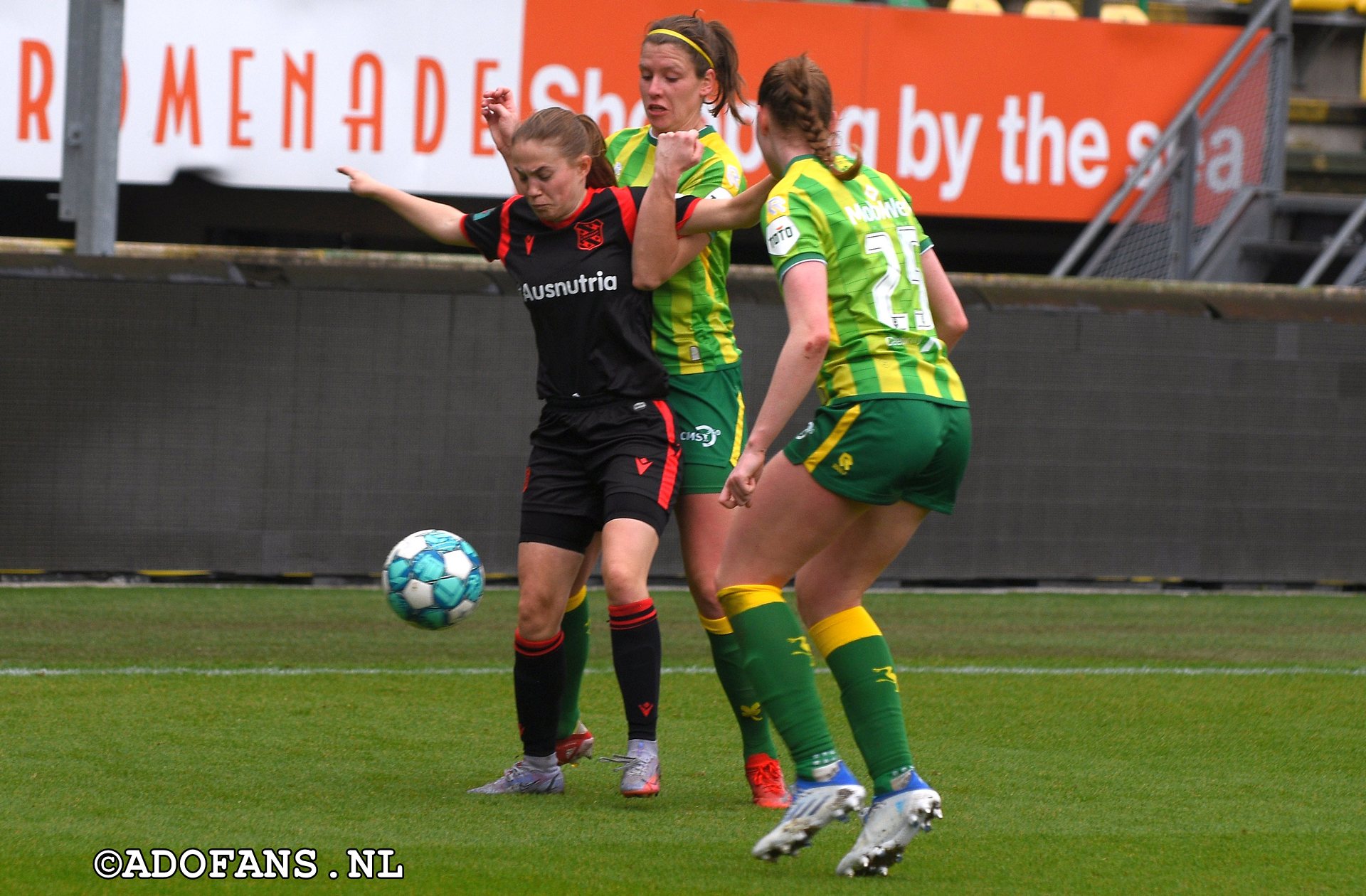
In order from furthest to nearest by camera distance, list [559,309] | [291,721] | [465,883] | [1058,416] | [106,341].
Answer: [1058,416]
[106,341]
[291,721]
[559,309]
[465,883]

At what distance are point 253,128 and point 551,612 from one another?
903 centimetres

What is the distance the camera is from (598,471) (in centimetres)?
500

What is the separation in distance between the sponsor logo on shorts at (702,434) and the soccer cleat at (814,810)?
129 cm

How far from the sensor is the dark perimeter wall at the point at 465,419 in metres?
9.91

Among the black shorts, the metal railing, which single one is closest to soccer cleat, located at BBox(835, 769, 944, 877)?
the black shorts

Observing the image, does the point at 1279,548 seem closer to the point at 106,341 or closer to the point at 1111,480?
the point at 1111,480

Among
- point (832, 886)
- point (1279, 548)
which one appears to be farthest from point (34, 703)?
point (1279, 548)

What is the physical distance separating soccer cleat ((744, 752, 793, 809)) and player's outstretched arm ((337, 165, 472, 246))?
68.0 inches

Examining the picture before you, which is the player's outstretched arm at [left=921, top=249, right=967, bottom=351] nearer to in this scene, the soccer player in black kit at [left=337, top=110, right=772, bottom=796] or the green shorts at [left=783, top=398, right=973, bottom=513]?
the green shorts at [left=783, top=398, right=973, bottom=513]

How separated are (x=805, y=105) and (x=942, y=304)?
73cm

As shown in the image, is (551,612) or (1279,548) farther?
(1279,548)

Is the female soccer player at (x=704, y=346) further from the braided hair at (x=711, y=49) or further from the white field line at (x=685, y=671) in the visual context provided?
the white field line at (x=685, y=671)

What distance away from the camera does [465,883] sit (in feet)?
13.0

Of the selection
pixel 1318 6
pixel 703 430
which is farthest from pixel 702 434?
pixel 1318 6
